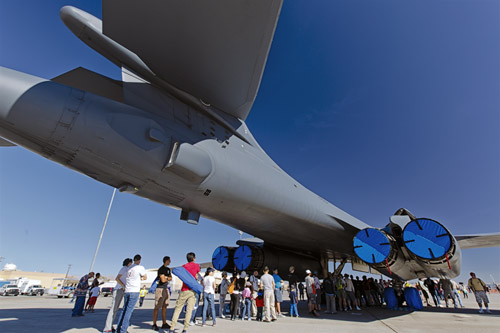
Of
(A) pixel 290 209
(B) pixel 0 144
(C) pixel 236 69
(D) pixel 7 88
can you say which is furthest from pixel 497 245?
(B) pixel 0 144

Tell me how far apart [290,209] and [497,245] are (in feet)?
30.9

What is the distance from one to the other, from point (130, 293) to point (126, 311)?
0.26m

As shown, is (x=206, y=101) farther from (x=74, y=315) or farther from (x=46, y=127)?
(x=74, y=315)

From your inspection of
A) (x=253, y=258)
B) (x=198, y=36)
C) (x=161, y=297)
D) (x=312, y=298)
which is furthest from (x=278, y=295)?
(x=198, y=36)

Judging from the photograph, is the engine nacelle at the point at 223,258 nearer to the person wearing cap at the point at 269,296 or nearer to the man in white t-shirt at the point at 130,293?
the person wearing cap at the point at 269,296

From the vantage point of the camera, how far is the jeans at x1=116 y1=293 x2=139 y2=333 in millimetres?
4064

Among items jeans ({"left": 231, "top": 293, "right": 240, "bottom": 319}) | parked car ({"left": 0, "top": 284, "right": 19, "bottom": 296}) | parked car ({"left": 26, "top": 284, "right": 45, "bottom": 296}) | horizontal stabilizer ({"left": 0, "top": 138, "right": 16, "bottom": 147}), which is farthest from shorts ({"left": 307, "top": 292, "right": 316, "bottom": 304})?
parked car ({"left": 26, "top": 284, "right": 45, "bottom": 296})

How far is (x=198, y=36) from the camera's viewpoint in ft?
14.1

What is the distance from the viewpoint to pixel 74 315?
21.7 feet

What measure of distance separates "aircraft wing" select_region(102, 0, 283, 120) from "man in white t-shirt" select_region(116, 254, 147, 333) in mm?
3610

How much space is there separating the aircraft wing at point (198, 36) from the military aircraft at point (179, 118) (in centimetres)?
2

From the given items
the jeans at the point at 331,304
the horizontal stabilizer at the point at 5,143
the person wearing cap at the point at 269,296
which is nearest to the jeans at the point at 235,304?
the person wearing cap at the point at 269,296

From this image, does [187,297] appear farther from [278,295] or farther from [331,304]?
[331,304]

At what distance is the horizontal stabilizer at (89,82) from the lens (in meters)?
4.75
